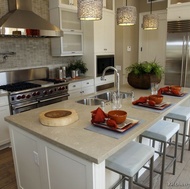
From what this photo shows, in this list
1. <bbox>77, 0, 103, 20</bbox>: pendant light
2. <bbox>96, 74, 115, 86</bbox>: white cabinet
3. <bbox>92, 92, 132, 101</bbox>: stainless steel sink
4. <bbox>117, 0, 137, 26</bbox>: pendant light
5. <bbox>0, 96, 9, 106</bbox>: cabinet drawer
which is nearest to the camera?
<bbox>77, 0, 103, 20</bbox>: pendant light

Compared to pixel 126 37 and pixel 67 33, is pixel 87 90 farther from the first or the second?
pixel 126 37

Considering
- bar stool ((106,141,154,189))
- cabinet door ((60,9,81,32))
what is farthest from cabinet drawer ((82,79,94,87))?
bar stool ((106,141,154,189))

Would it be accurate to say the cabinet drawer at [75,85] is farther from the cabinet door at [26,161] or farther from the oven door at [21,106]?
the cabinet door at [26,161]

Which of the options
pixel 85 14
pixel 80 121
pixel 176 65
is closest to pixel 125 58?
pixel 176 65

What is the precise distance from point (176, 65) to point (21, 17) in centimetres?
320

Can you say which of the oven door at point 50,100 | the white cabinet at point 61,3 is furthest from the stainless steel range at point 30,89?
the white cabinet at point 61,3

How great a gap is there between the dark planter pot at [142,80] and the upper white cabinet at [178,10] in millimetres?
2074

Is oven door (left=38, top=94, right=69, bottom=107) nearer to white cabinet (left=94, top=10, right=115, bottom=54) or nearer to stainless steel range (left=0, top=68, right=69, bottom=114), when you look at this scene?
stainless steel range (left=0, top=68, right=69, bottom=114)

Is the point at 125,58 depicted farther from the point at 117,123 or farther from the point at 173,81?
the point at 117,123

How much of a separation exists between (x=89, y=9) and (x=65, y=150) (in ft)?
4.13

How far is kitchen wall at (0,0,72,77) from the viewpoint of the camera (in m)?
3.43

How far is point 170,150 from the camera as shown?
2.92 metres

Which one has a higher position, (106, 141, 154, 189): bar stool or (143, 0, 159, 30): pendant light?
(143, 0, 159, 30): pendant light

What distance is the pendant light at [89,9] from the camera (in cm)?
179
